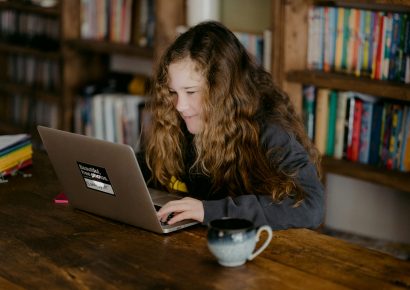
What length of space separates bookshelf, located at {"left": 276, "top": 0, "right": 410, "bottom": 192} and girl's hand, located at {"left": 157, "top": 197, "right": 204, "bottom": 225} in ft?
4.08

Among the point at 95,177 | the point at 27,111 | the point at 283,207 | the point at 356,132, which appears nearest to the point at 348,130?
the point at 356,132

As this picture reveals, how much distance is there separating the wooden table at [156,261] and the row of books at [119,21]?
1.88 metres

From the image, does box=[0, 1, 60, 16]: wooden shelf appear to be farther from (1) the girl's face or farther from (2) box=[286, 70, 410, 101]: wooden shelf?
(1) the girl's face

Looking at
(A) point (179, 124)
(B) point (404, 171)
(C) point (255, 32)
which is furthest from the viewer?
(C) point (255, 32)

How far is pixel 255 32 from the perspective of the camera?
11.3 ft

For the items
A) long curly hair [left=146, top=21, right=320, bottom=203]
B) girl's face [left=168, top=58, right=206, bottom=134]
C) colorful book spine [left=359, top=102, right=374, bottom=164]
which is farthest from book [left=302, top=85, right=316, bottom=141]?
girl's face [left=168, top=58, right=206, bottom=134]

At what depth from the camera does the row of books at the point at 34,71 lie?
427cm

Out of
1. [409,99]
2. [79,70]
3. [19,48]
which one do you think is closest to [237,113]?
[409,99]

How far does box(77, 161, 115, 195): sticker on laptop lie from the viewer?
1.83 m

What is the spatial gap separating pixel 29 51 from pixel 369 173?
2.16 metres

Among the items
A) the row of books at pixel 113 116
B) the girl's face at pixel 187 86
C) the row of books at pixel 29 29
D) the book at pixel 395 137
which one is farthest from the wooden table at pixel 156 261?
the row of books at pixel 29 29

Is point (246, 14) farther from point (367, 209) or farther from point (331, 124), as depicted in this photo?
point (367, 209)

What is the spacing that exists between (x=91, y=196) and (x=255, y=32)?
1740mm

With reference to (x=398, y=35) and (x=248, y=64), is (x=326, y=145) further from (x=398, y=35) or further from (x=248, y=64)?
(x=248, y=64)
